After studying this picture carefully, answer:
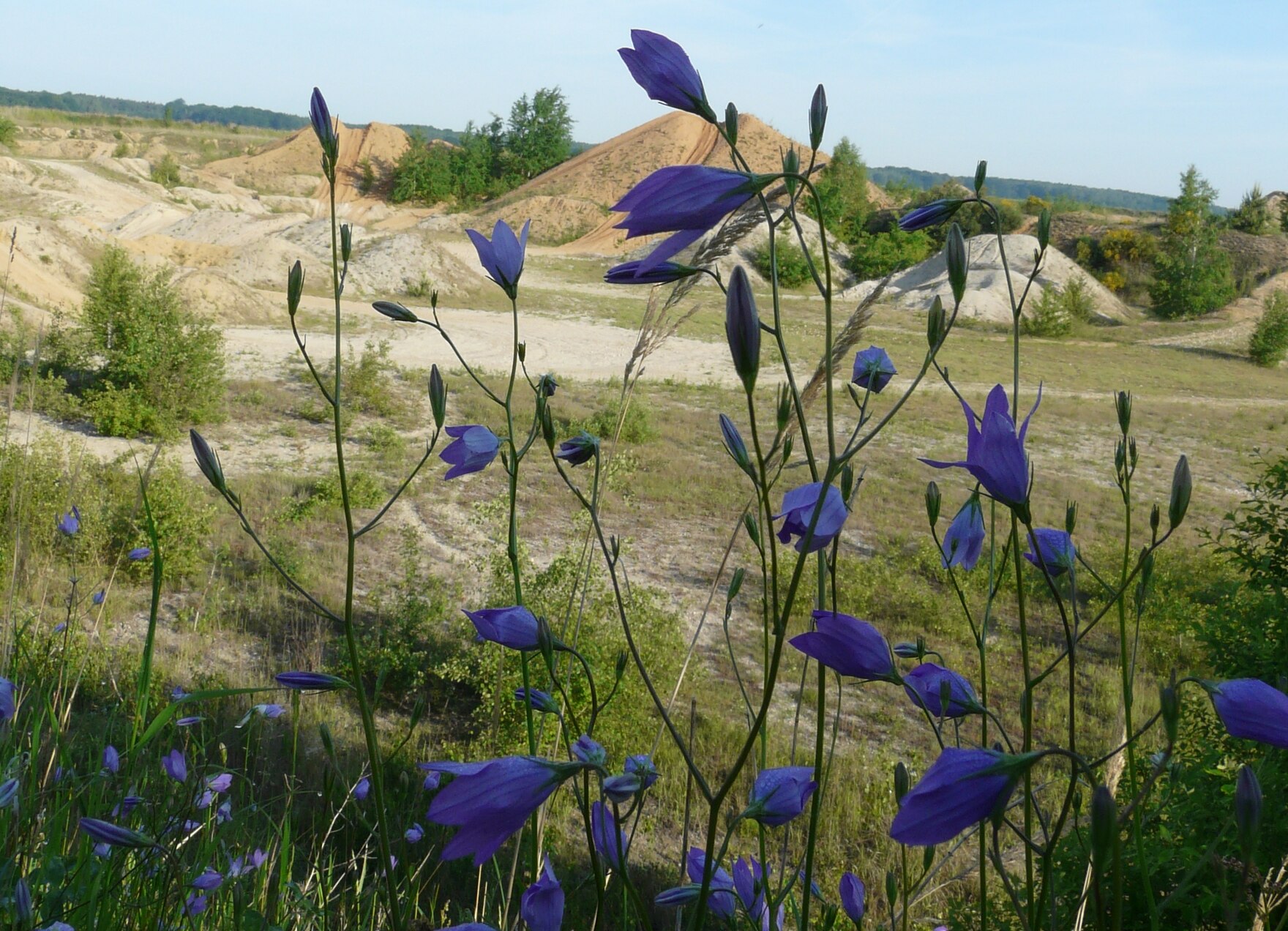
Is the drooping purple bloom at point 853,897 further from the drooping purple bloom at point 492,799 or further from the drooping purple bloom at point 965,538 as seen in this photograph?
the drooping purple bloom at point 492,799

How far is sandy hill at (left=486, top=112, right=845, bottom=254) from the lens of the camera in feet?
106

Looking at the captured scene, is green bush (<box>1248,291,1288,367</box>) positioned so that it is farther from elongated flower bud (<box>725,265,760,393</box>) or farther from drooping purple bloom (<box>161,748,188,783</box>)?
elongated flower bud (<box>725,265,760,393</box>)

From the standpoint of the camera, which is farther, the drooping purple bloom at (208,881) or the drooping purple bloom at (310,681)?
the drooping purple bloom at (208,881)

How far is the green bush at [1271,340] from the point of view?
19.3m

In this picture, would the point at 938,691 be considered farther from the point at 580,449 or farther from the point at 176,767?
the point at 176,767

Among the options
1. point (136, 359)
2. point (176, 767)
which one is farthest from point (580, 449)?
point (136, 359)

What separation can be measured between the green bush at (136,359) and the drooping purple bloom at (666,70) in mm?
8154

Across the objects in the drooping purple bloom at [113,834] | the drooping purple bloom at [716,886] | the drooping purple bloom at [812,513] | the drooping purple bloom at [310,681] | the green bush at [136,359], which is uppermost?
the drooping purple bloom at [812,513]

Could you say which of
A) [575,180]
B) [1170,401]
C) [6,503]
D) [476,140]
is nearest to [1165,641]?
[6,503]

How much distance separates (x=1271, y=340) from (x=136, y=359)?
20415 mm

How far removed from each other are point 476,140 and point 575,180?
5.48 metres

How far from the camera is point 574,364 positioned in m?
13.2

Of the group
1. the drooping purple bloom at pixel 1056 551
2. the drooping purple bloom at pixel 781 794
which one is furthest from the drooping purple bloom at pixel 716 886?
the drooping purple bloom at pixel 1056 551

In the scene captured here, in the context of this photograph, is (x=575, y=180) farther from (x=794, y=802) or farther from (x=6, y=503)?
(x=794, y=802)
